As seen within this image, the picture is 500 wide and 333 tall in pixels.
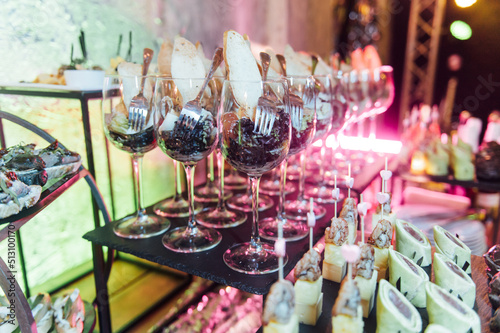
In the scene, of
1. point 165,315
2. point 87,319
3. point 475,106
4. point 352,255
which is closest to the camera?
point 352,255

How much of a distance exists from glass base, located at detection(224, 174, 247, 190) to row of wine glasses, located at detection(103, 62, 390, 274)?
0.25 meters

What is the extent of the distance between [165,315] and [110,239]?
0.73 metres

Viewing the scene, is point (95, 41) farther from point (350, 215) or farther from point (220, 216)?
point (350, 215)

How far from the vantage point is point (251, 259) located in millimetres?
801

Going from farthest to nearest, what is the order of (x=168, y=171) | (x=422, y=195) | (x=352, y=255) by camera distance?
1. (x=422, y=195)
2. (x=168, y=171)
3. (x=352, y=255)

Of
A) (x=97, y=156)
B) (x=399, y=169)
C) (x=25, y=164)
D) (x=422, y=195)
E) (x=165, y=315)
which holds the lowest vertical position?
(x=165, y=315)

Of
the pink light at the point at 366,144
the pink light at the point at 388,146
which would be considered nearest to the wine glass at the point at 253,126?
the pink light at the point at 366,144

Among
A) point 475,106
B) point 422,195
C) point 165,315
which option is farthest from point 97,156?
point 475,106

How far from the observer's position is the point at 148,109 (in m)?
0.89

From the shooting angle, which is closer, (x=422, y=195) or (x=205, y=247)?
(x=205, y=247)

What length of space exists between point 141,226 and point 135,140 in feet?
0.78

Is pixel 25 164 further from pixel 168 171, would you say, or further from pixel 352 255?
pixel 168 171

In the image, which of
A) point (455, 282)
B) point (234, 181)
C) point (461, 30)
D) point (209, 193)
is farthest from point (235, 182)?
point (461, 30)

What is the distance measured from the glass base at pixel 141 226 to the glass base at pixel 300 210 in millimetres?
352
